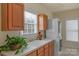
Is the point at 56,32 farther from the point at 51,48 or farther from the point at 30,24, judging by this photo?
the point at 30,24

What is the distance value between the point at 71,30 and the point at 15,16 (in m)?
0.76

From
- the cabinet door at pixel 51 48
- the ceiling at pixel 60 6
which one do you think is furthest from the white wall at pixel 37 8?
the cabinet door at pixel 51 48

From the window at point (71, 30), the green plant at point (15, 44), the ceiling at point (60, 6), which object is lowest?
the green plant at point (15, 44)

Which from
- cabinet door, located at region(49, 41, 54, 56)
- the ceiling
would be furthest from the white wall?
cabinet door, located at region(49, 41, 54, 56)

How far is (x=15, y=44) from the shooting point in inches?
A: 82.9

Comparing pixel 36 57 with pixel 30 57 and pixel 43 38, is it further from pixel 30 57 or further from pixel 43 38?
pixel 43 38

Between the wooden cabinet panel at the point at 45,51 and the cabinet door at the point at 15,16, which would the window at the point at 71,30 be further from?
the cabinet door at the point at 15,16

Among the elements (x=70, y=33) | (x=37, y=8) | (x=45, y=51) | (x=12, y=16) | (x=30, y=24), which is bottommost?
(x=45, y=51)

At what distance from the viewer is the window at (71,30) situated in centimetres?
212

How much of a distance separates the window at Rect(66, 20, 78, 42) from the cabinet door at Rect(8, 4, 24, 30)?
2.01 ft

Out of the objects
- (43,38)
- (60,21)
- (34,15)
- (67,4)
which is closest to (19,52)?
(43,38)

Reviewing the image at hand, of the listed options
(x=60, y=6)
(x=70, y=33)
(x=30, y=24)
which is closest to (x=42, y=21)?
(x=30, y=24)

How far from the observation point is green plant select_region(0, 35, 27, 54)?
207cm

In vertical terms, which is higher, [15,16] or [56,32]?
[15,16]
